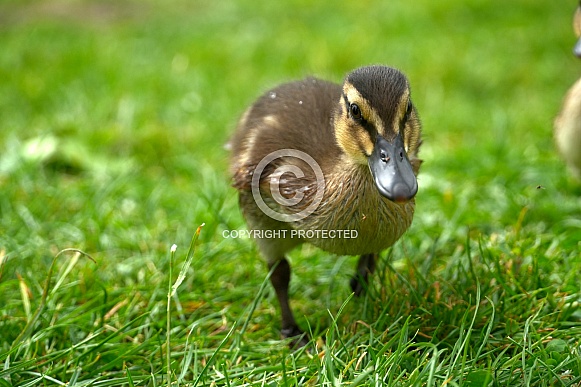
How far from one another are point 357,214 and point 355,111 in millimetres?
384

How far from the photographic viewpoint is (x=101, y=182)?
14.3 ft

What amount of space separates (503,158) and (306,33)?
11.7ft

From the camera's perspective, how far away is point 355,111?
2332 millimetres

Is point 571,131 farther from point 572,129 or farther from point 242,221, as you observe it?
point 242,221

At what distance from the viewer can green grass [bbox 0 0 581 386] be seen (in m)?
2.44

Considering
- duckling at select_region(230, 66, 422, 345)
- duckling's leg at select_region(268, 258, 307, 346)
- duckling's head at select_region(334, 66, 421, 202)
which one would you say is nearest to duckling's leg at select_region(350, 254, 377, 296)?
duckling at select_region(230, 66, 422, 345)

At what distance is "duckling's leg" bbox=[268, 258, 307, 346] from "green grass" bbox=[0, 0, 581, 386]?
3.8 inches

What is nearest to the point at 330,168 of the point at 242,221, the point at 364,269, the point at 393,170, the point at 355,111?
the point at 355,111

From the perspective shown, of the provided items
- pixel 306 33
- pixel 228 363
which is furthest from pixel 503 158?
pixel 306 33

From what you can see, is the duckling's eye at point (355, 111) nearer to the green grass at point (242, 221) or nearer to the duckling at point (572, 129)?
the green grass at point (242, 221)

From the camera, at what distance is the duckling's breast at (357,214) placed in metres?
2.48

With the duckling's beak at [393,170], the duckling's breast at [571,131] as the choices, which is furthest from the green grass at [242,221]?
the duckling's beak at [393,170]

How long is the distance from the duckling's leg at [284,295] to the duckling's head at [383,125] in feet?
2.26

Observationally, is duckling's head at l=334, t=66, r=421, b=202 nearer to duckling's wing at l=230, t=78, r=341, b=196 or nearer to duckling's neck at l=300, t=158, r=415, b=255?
duckling's neck at l=300, t=158, r=415, b=255
